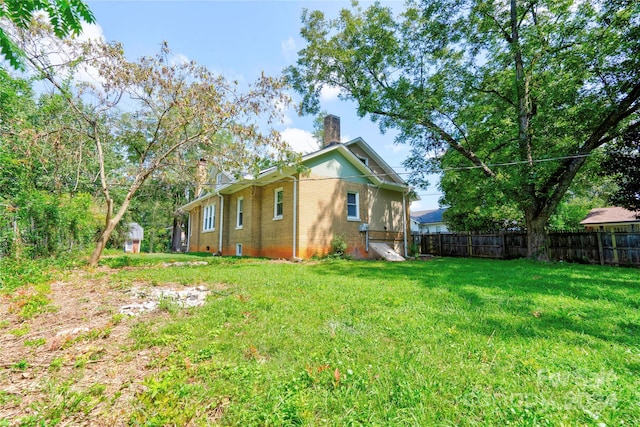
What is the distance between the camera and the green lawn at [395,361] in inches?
76.5

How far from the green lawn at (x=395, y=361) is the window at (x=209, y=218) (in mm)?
14290

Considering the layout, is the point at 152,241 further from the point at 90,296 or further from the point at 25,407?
the point at 25,407

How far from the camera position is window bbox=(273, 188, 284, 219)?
42.2 feet

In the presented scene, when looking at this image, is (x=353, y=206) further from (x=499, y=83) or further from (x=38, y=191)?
(x=38, y=191)

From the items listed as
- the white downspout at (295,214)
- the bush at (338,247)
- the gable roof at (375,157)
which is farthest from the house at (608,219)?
the white downspout at (295,214)

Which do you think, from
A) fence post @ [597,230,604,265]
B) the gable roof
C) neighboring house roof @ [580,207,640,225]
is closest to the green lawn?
fence post @ [597,230,604,265]

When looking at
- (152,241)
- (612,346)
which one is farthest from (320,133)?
(612,346)

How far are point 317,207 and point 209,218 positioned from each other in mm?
10352

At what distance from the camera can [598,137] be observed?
10.8 metres

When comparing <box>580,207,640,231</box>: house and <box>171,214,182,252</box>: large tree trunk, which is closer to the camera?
<box>580,207,640,231</box>: house

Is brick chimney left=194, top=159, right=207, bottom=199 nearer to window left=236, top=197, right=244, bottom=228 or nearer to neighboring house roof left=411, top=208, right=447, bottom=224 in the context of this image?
window left=236, top=197, right=244, bottom=228

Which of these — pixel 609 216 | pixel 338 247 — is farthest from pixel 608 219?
pixel 338 247

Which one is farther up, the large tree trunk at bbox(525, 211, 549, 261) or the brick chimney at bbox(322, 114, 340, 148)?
the brick chimney at bbox(322, 114, 340, 148)

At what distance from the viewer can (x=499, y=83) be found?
12.9 meters
